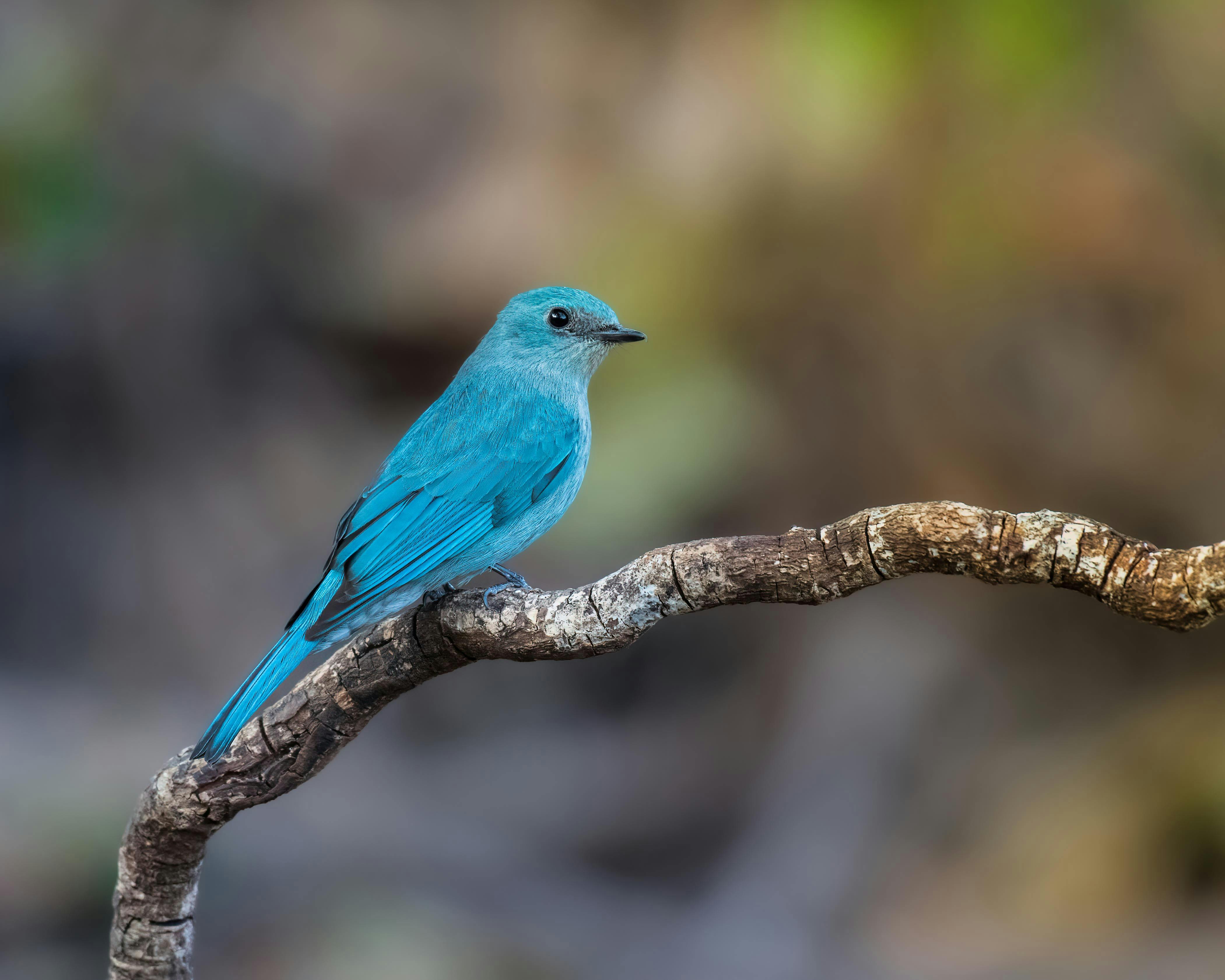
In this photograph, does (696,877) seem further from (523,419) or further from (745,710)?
(523,419)

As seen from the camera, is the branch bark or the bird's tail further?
the bird's tail

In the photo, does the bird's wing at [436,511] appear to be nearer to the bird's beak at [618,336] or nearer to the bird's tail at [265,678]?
the bird's tail at [265,678]

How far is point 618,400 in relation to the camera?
561cm

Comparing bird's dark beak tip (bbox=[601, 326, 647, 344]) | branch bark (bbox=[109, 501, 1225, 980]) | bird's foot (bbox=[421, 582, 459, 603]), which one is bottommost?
branch bark (bbox=[109, 501, 1225, 980])

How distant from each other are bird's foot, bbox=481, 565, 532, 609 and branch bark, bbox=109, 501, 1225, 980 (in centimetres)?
3

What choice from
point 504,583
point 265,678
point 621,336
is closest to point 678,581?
point 504,583

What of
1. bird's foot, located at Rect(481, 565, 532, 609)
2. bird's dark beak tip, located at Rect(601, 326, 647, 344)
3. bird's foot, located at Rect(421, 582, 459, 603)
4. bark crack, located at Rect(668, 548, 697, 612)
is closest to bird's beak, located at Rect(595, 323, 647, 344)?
bird's dark beak tip, located at Rect(601, 326, 647, 344)

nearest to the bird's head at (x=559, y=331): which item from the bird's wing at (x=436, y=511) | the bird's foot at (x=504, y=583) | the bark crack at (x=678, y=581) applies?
the bird's wing at (x=436, y=511)

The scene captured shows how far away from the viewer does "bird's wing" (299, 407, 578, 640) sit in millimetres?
2775

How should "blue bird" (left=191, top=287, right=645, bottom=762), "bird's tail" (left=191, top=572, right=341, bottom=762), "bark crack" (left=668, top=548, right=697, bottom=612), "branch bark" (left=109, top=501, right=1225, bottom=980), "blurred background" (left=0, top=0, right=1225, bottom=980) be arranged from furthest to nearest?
"blurred background" (left=0, top=0, right=1225, bottom=980) → "blue bird" (left=191, top=287, right=645, bottom=762) → "bird's tail" (left=191, top=572, right=341, bottom=762) → "bark crack" (left=668, top=548, right=697, bottom=612) → "branch bark" (left=109, top=501, right=1225, bottom=980)

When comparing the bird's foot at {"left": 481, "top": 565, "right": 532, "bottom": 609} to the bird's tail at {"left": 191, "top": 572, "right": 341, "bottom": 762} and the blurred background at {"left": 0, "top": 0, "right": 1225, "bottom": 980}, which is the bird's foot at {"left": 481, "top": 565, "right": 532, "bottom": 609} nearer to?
the bird's tail at {"left": 191, "top": 572, "right": 341, "bottom": 762}

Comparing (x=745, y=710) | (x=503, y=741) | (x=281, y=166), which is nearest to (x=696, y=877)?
(x=745, y=710)

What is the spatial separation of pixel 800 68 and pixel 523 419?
323 centimetres

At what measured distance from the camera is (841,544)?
78.7 inches
